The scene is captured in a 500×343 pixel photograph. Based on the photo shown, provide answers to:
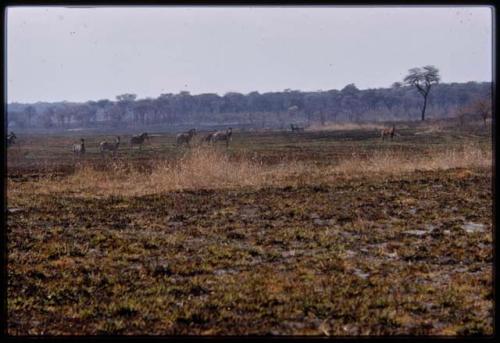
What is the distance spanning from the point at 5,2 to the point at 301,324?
359 centimetres

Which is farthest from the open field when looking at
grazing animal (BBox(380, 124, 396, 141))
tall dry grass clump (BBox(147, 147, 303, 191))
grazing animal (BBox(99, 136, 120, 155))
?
Result: grazing animal (BBox(380, 124, 396, 141))

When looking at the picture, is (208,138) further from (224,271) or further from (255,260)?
(224,271)

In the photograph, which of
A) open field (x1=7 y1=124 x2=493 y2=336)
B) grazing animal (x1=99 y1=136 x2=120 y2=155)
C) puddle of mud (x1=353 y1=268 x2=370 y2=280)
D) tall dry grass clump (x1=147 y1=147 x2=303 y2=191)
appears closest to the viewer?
open field (x1=7 y1=124 x2=493 y2=336)

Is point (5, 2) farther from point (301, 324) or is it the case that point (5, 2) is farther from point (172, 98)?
point (172, 98)

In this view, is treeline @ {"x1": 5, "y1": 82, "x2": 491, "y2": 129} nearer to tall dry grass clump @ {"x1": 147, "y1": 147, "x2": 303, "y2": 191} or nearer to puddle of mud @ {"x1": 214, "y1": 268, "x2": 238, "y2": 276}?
tall dry grass clump @ {"x1": 147, "y1": 147, "x2": 303, "y2": 191}

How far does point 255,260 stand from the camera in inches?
264

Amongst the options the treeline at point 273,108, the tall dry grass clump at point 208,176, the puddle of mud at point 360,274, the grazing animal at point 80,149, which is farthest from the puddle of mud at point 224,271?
the treeline at point 273,108

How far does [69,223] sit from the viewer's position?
9.00m

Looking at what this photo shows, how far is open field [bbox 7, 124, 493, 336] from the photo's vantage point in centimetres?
470

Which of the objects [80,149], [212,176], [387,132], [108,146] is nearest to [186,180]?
[212,176]

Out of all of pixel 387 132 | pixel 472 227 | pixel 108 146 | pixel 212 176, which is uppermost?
pixel 387 132

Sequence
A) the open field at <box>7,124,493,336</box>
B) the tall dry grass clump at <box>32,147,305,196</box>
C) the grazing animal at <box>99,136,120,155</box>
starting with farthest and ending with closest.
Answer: the grazing animal at <box>99,136,120,155</box> → the tall dry grass clump at <box>32,147,305,196</box> → the open field at <box>7,124,493,336</box>

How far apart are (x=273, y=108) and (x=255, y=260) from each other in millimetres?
131417

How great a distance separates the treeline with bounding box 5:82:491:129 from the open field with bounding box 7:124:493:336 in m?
104
